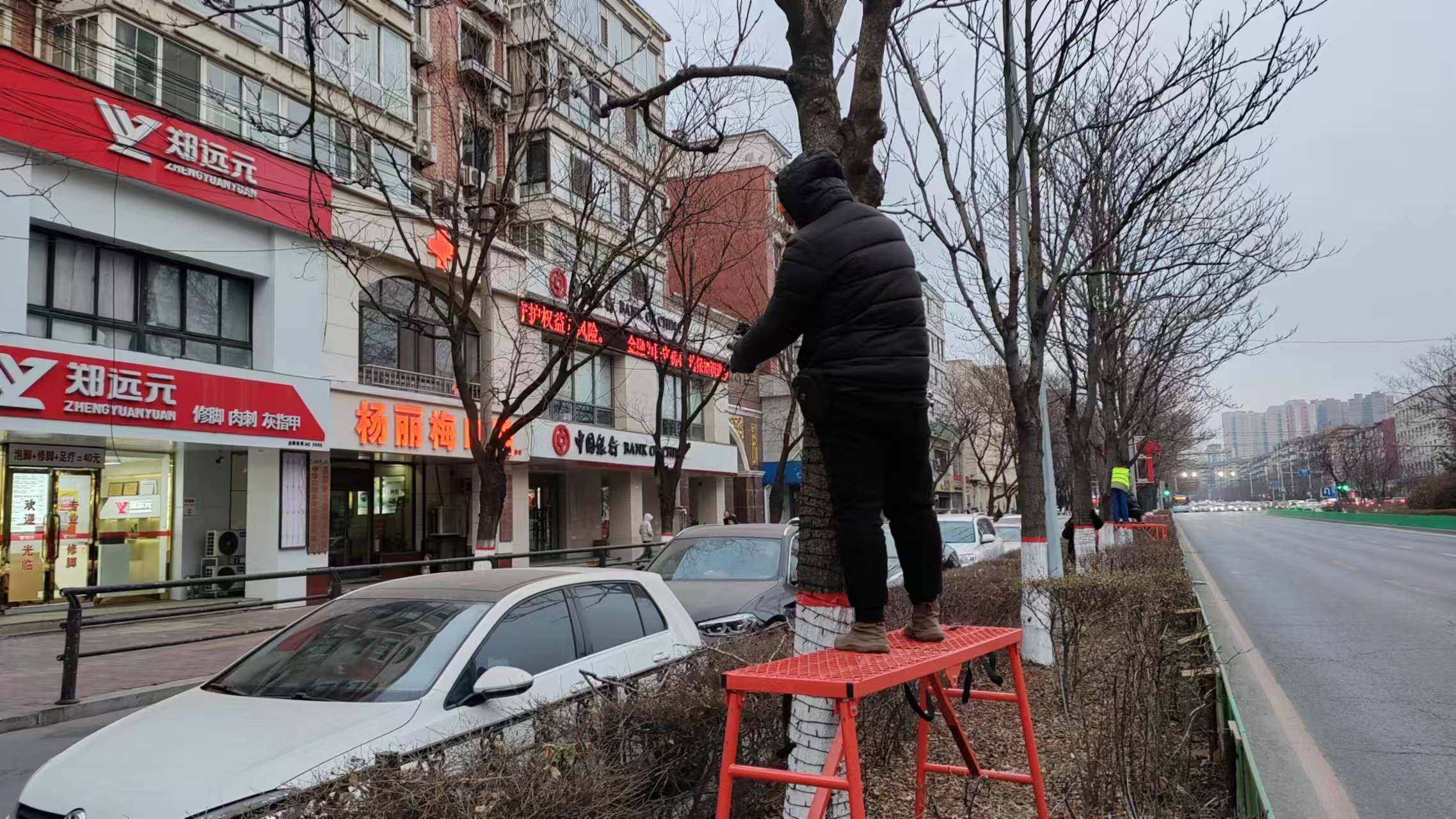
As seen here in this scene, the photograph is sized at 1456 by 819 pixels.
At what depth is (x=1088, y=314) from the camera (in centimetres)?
1638

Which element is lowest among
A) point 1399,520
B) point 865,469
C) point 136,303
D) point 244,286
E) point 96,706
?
point 1399,520

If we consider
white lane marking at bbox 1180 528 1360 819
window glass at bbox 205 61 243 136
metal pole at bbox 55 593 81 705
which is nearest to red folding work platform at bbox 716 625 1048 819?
white lane marking at bbox 1180 528 1360 819

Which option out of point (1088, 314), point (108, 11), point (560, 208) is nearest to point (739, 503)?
point (560, 208)

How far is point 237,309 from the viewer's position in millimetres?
17672

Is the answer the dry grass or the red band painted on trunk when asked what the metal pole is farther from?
the red band painted on trunk

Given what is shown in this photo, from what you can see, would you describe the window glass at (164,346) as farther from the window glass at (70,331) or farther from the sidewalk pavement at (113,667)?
the sidewalk pavement at (113,667)

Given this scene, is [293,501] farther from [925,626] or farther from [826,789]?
[826,789]

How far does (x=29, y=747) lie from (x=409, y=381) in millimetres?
14909

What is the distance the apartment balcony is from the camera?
804 inches

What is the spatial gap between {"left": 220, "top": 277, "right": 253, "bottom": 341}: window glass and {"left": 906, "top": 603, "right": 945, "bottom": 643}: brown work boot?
17.5 metres

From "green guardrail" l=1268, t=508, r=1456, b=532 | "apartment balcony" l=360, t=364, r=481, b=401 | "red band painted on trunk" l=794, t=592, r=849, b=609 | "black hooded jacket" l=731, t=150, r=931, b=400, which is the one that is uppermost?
"apartment balcony" l=360, t=364, r=481, b=401

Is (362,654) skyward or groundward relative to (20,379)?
groundward

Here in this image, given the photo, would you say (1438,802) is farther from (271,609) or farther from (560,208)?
(560,208)

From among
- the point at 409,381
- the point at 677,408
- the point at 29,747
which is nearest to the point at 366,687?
the point at 29,747
